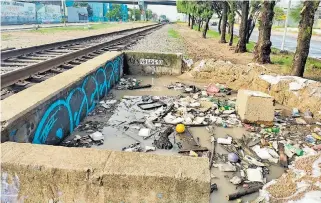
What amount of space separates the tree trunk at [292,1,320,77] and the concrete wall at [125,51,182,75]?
168 inches

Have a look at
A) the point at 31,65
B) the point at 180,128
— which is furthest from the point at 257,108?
the point at 31,65

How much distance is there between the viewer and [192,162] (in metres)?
2.68

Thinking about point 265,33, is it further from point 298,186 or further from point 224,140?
point 298,186

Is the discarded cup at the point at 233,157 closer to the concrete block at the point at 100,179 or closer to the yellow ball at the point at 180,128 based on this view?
the yellow ball at the point at 180,128

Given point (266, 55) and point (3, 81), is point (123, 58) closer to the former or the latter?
point (3, 81)

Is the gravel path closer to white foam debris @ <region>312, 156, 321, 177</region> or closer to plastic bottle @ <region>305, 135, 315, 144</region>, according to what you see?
plastic bottle @ <region>305, 135, 315, 144</region>

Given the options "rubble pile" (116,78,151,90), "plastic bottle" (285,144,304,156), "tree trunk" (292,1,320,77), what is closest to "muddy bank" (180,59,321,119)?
"tree trunk" (292,1,320,77)

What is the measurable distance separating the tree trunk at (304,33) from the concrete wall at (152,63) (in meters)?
4.26

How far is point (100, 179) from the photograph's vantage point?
2.47 metres

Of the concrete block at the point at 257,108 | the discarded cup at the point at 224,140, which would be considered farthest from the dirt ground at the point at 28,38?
the discarded cup at the point at 224,140

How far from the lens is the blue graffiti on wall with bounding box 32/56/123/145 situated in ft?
13.7

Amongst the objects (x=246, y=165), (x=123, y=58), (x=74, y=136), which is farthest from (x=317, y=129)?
(x=123, y=58)

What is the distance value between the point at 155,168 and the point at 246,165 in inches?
97.2

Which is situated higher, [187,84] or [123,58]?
[123,58]
